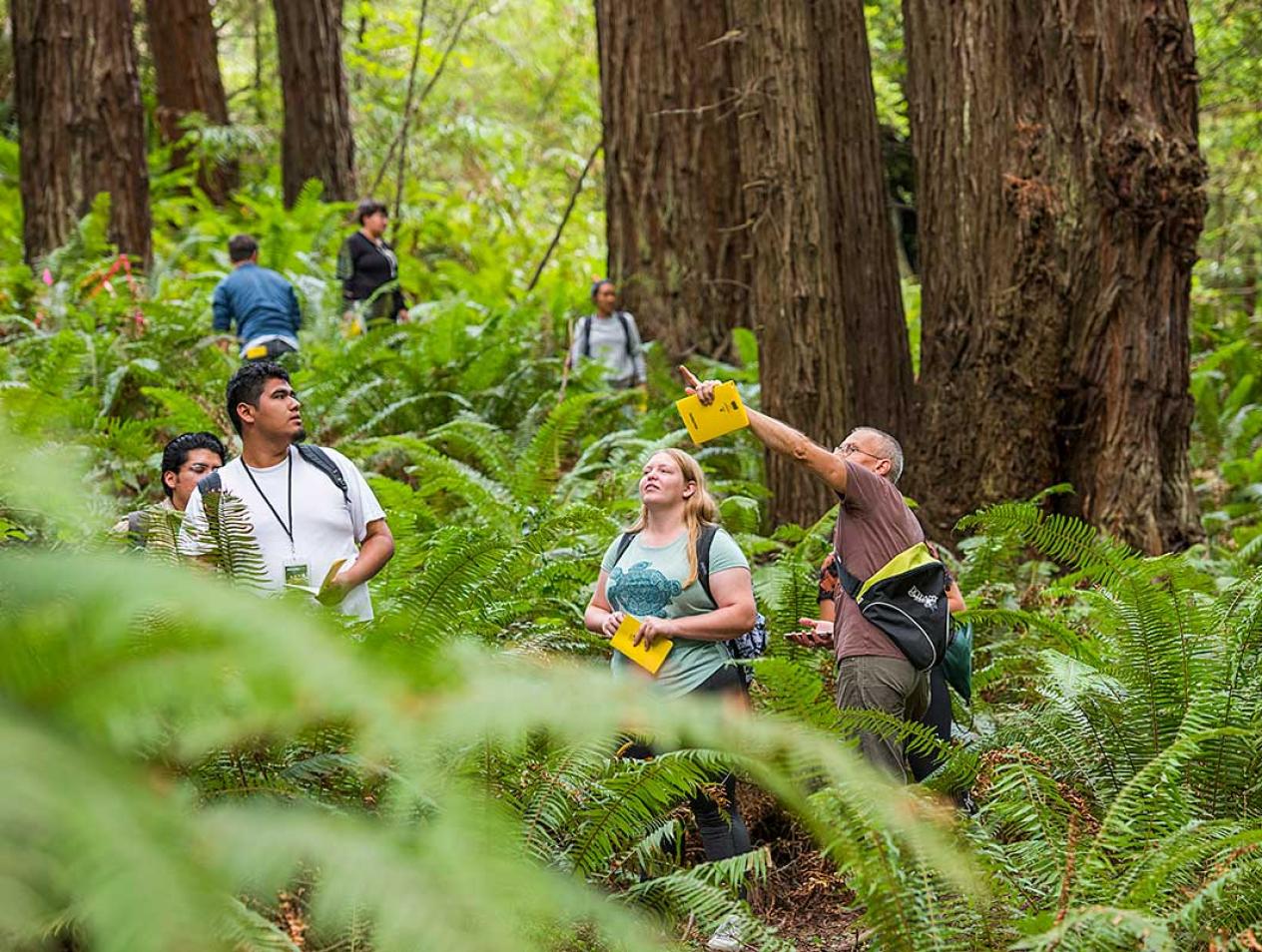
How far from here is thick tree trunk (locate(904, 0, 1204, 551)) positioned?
709 cm

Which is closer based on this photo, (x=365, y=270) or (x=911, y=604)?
(x=911, y=604)

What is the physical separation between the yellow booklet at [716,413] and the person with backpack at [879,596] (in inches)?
2.8

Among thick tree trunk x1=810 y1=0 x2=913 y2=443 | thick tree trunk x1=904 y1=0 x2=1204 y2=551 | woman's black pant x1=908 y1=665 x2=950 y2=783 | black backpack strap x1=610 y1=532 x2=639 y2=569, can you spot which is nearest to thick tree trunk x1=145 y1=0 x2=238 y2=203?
thick tree trunk x1=810 y1=0 x2=913 y2=443

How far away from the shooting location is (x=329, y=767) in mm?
3160

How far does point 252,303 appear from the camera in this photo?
9891mm

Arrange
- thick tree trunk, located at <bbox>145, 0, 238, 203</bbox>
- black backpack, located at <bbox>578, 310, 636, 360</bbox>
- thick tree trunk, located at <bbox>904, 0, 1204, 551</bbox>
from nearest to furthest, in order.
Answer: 1. thick tree trunk, located at <bbox>904, 0, 1204, 551</bbox>
2. black backpack, located at <bbox>578, 310, 636, 360</bbox>
3. thick tree trunk, located at <bbox>145, 0, 238, 203</bbox>

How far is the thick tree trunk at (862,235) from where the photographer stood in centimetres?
783

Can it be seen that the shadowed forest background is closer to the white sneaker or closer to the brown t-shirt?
the white sneaker

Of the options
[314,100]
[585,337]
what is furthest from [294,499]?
[314,100]

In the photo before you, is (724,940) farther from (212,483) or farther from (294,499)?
(212,483)

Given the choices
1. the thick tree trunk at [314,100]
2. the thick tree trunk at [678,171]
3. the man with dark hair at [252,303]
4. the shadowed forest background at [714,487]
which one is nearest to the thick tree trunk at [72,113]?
the shadowed forest background at [714,487]

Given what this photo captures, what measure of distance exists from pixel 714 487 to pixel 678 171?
4.06 m

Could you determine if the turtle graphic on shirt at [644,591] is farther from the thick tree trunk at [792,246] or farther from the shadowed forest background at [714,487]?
the thick tree trunk at [792,246]

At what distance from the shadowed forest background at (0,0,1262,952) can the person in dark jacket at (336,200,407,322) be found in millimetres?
285
